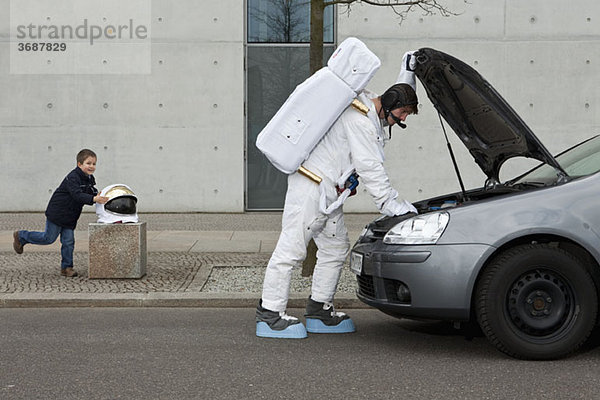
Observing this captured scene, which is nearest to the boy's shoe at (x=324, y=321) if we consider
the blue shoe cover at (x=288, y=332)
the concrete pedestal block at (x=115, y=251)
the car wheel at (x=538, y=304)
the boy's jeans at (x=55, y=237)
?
the blue shoe cover at (x=288, y=332)

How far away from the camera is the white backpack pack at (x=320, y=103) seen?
17.8ft

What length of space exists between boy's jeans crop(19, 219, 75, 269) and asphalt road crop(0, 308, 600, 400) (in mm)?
1853

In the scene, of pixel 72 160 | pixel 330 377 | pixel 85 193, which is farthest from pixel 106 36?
pixel 330 377

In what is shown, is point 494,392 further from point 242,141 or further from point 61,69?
point 61,69

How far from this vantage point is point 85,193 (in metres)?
7.91

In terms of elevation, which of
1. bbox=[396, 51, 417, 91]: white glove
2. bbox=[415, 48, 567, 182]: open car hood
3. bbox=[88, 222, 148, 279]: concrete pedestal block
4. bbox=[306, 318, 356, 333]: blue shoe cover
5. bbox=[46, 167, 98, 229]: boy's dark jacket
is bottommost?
bbox=[306, 318, 356, 333]: blue shoe cover

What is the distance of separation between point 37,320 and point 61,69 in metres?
11.4

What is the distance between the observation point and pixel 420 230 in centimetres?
499

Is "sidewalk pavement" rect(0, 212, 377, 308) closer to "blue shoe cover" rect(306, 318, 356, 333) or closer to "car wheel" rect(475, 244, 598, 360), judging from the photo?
"blue shoe cover" rect(306, 318, 356, 333)

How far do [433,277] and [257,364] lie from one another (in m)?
1.19

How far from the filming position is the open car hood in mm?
5254

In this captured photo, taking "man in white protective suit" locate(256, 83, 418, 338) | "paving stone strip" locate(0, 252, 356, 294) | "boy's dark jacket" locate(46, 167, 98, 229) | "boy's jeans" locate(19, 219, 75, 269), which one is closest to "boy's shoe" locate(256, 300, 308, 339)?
"man in white protective suit" locate(256, 83, 418, 338)

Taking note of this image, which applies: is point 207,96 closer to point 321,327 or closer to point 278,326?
point 321,327

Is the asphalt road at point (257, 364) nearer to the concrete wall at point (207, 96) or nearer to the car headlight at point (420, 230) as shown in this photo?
the car headlight at point (420, 230)
